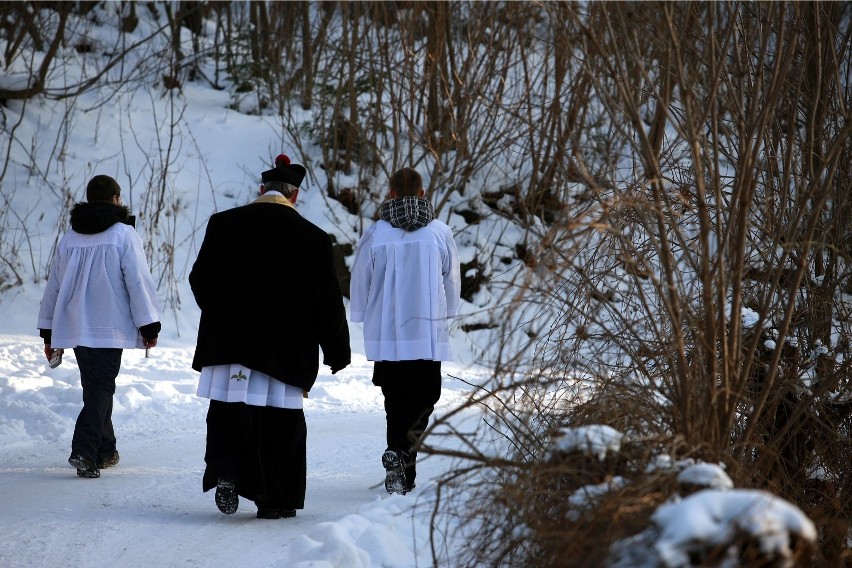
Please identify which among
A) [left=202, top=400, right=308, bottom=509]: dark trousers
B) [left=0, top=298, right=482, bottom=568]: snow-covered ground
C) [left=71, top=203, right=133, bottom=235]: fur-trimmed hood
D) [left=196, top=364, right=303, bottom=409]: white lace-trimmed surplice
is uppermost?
[left=71, top=203, right=133, bottom=235]: fur-trimmed hood

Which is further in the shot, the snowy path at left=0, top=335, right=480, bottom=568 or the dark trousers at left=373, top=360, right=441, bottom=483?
the dark trousers at left=373, top=360, right=441, bottom=483

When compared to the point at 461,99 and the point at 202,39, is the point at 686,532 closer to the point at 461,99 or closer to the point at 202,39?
the point at 461,99

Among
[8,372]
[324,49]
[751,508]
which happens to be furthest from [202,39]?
[751,508]

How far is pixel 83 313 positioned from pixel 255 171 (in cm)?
993

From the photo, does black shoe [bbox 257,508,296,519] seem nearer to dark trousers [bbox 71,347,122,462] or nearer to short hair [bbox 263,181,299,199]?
dark trousers [bbox 71,347,122,462]

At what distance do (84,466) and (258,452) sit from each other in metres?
1.55

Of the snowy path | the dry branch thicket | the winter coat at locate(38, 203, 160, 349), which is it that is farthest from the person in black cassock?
the winter coat at locate(38, 203, 160, 349)

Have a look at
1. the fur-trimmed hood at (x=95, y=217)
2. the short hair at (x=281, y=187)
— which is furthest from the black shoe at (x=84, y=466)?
the short hair at (x=281, y=187)

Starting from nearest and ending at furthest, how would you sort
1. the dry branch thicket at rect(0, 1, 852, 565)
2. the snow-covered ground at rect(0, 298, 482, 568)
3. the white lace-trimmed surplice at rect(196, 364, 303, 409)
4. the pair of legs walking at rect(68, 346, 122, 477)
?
the dry branch thicket at rect(0, 1, 852, 565), the snow-covered ground at rect(0, 298, 482, 568), the white lace-trimmed surplice at rect(196, 364, 303, 409), the pair of legs walking at rect(68, 346, 122, 477)

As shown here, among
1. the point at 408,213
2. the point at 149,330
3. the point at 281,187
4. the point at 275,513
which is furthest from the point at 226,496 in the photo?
the point at 408,213

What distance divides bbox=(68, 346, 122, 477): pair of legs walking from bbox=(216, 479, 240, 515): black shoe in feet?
4.39

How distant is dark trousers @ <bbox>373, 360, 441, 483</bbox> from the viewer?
648cm

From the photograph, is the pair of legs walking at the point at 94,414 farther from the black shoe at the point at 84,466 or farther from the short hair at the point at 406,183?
the short hair at the point at 406,183

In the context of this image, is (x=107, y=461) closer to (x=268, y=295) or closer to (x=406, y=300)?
(x=268, y=295)
